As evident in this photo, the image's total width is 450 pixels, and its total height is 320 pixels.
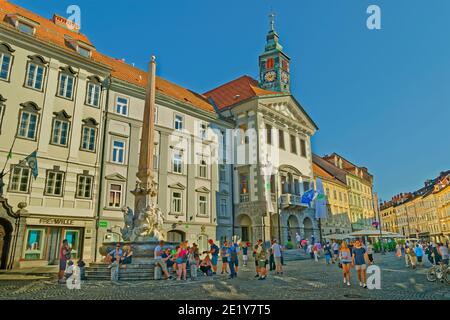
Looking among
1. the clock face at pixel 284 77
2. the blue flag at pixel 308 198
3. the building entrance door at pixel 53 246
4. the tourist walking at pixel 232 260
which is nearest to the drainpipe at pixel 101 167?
the building entrance door at pixel 53 246

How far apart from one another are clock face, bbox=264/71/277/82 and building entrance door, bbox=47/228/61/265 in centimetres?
2878

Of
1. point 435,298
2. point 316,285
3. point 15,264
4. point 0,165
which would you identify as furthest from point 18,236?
point 435,298

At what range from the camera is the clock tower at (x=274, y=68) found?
3938 cm

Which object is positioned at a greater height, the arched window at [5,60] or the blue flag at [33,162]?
the arched window at [5,60]

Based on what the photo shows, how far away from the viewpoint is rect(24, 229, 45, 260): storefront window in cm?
1946

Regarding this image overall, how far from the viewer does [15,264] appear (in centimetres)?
1839

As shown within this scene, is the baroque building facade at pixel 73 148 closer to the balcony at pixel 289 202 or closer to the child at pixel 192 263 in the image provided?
the balcony at pixel 289 202

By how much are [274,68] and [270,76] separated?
1069 mm

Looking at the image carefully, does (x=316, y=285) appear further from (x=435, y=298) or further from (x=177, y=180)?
(x=177, y=180)

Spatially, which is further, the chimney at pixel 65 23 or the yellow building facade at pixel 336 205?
the yellow building facade at pixel 336 205

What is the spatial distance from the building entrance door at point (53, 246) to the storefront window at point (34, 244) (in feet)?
1.54

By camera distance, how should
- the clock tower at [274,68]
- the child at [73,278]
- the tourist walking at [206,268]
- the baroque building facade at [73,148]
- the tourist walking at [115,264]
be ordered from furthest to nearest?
the clock tower at [274,68] → the baroque building facade at [73,148] → the tourist walking at [206,268] → the tourist walking at [115,264] → the child at [73,278]

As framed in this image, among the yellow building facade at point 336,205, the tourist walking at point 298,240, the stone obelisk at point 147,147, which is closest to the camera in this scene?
the stone obelisk at point 147,147
